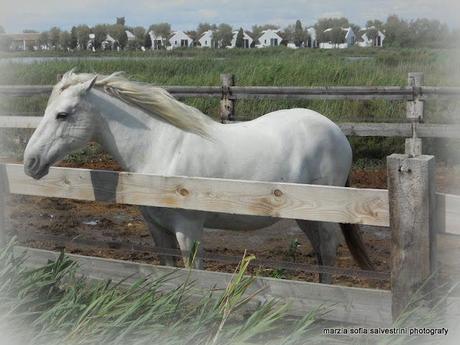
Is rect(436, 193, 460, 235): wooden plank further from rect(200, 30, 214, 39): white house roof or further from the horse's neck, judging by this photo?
rect(200, 30, 214, 39): white house roof

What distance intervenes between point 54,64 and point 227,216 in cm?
1357

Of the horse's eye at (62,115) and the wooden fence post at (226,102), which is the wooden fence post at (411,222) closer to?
the horse's eye at (62,115)

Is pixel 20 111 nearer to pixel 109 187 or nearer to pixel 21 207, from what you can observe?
pixel 21 207

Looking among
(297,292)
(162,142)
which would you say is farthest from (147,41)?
(297,292)

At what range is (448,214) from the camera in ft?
9.79

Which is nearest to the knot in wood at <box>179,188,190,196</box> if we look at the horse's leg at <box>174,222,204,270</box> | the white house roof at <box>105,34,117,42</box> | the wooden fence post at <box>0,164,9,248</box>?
the horse's leg at <box>174,222,204,270</box>

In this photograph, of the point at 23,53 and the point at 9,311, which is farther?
the point at 23,53

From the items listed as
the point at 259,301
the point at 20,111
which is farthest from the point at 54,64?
the point at 259,301

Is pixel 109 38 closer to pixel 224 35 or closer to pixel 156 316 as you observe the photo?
pixel 224 35

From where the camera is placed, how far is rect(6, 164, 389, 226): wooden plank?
10.4 feet

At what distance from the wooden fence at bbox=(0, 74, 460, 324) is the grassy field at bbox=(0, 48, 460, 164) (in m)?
4.58

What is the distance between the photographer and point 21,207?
26.1ft

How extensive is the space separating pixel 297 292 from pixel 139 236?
3.68 m

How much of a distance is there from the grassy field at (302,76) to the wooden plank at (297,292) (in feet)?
16.2
